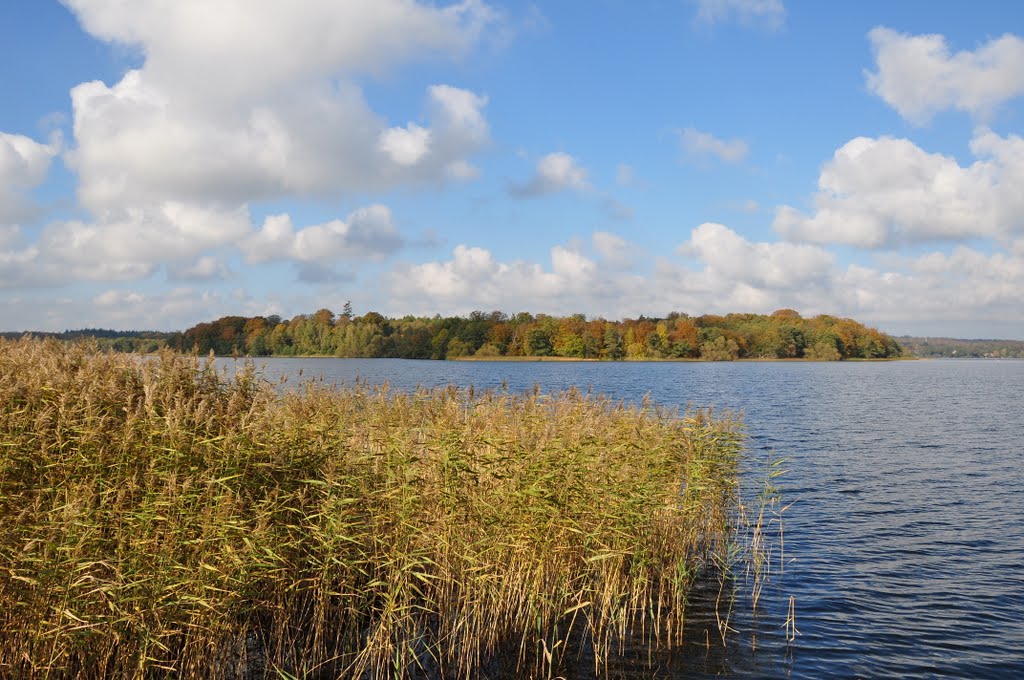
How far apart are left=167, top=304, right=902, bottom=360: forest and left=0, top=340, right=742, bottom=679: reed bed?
483 feet

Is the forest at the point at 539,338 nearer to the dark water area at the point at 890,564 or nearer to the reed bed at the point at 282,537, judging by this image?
the dark water area at the point at 890,564

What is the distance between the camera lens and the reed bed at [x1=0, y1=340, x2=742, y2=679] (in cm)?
710

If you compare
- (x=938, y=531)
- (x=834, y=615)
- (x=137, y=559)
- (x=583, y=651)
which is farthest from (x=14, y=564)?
(x=938, y=531)

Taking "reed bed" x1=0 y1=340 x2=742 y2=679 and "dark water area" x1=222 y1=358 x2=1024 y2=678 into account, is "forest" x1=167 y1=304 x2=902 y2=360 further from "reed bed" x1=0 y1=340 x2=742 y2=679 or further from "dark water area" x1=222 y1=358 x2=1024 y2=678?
"reed bed" x1=0 y1=340 x2=742 y2=679

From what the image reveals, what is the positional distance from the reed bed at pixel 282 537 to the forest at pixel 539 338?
147153 millimetres

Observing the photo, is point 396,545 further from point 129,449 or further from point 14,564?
point 14,564

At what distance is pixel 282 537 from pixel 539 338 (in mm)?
153299

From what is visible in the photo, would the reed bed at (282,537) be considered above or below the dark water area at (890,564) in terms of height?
above

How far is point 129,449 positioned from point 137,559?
1.68 meters

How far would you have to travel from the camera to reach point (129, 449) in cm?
832

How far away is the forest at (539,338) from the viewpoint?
162750 mm

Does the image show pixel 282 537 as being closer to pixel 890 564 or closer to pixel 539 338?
pixel 890 564

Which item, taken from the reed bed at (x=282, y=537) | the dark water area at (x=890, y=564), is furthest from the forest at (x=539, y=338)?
the reed bed at (x=282, y=537)

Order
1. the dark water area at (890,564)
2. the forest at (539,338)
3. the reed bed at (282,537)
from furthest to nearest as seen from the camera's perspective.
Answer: the forest at (539,338), the dark water area at (890,564), the reed bed at (282,537)
